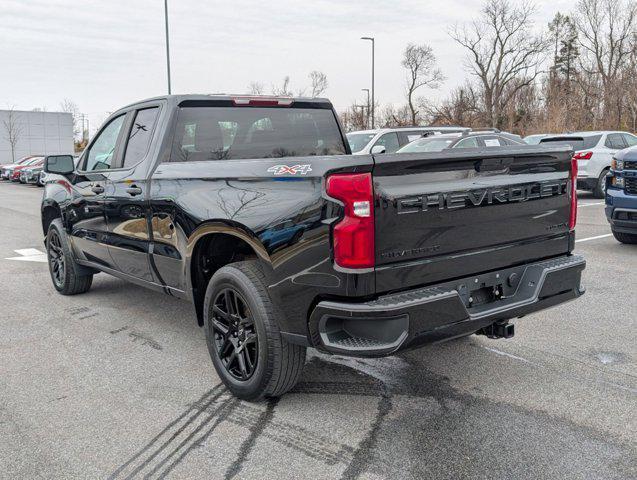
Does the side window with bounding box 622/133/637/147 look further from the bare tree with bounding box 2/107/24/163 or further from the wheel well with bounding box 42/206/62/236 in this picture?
the bare tree with bounding box 2/107/24/163

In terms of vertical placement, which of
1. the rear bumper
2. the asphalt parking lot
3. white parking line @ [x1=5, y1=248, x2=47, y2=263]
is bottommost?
white parking line @ [x1=5, y1=248, x2=47, y2=263]

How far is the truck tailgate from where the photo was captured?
9.89 feet

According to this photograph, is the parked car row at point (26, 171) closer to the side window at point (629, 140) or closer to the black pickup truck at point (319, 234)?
the side window at point (629, 140)

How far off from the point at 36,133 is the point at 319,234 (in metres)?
66.5

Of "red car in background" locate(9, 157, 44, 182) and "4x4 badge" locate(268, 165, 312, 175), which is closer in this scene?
"4x4 badge" locate(268, 165, 312, 175)

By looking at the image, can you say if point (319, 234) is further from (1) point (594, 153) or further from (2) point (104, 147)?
(1) point (594, 153)

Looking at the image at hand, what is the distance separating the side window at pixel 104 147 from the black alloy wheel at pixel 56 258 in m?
1.04

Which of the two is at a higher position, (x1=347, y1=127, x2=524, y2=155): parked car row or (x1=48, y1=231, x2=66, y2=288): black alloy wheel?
(x1=347, y1=127, x2=524, y2=155): parked car row

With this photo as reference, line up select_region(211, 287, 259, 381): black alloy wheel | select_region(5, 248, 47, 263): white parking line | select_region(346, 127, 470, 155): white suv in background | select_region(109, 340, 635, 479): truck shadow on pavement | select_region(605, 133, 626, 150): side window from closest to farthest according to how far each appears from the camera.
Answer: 1. select_region(109, 340, 635, 479): truck shadow on pavement
2. select_region(211, 287, 259, 381): black alloy wheel
3. select_region(5, 248, 47, 263): white parking line
4. select_region(346, 127, 470, 155): white suv in background
5. select_region(605, 133, 626, 150): side window

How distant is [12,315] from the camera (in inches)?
227

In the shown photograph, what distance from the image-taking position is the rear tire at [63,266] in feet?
20.2

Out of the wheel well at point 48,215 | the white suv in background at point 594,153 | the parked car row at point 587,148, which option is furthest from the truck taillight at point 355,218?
the white suv in background at point 594,153

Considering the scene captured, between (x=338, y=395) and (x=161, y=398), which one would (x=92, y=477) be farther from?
(x=338, y=395)

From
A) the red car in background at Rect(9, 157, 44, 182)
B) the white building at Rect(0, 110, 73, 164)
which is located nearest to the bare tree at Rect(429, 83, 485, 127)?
the red car in background at Rect(9, 157, 44, 182)
